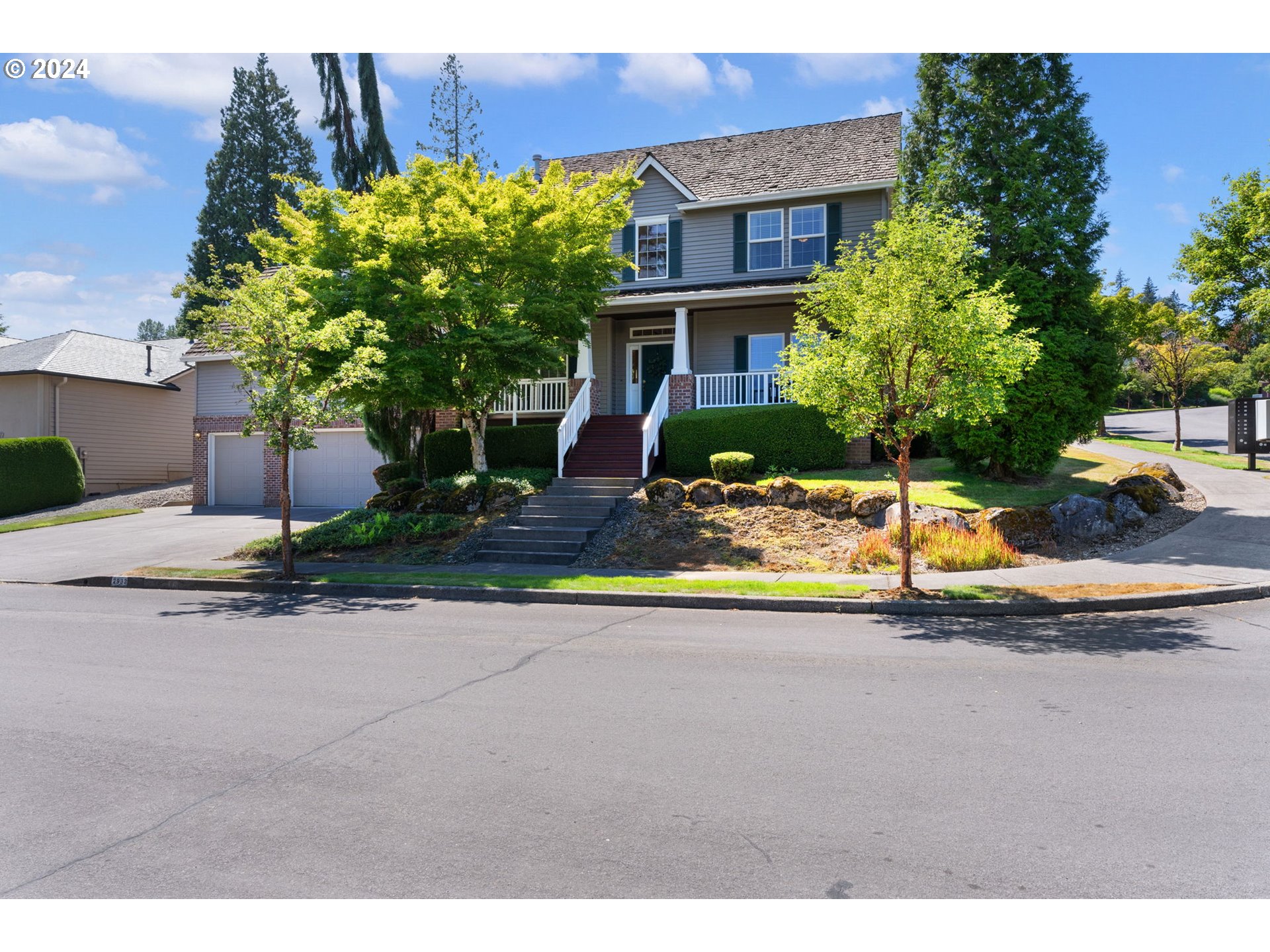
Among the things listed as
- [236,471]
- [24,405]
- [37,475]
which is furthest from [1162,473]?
[24,405]

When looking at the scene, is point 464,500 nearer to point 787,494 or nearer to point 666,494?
point 666,494

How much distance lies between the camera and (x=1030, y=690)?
20.6 ft

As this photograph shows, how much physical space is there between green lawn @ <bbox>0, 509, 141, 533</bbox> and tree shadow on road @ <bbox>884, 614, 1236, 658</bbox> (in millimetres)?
22253

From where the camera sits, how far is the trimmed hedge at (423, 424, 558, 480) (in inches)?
760

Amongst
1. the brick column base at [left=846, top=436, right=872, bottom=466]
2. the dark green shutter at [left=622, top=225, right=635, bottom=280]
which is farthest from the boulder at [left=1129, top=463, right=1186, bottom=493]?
the dark green shutter at [left=622, top=225, right=635, bottom=280]

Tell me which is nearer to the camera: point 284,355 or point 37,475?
point 284,355

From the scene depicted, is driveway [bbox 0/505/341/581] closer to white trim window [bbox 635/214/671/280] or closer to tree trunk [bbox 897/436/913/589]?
white trim window [bbox 635/214/671/280]

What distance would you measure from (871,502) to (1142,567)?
4.28 meters

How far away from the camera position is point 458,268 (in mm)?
16672

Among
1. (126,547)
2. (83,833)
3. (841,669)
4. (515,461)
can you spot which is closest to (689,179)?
(515,461)

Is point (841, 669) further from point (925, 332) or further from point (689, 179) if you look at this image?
point (689, 179)

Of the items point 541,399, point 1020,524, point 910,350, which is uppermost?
point 541,399

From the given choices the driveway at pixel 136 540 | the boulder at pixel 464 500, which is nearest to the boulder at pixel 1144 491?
the boulder at pixel 464 500

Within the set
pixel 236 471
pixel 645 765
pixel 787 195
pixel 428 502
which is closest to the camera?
pixel 645 765
